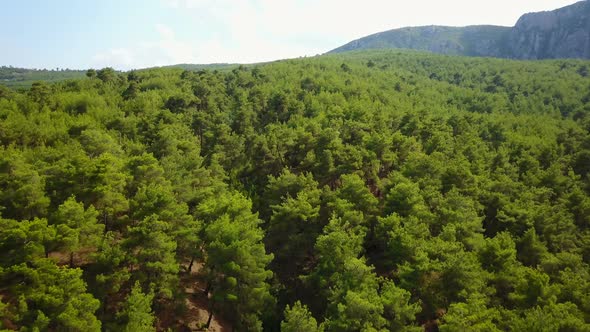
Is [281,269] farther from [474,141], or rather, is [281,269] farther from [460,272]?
[474,141]

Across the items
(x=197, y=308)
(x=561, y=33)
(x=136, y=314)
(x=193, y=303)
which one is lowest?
(x=197, y=308)

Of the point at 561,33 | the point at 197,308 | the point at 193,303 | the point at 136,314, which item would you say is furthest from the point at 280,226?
the point at 561,33

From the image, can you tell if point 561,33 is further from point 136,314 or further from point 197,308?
point 136,314

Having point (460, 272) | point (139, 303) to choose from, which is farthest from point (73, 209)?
point (460, 272)

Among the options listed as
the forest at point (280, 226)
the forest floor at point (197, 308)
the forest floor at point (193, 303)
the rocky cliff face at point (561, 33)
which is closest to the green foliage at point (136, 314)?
the forest at point (280, 226)

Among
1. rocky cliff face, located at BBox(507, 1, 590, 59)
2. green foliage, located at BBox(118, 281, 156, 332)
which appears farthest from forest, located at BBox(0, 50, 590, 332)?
rocky cliff face, located at BBox(507, 1, 590, 59)

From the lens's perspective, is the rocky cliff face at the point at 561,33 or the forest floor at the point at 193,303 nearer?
the forest floor at the point at 193,303

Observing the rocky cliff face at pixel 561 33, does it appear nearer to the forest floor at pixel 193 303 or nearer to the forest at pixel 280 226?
the forest at pixel 280 226

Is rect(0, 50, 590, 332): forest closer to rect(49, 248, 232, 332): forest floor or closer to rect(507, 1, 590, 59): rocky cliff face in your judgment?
rect(49, 248, 232, 332): forest floor

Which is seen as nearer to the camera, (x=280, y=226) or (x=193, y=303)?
(x=193, y=303)
